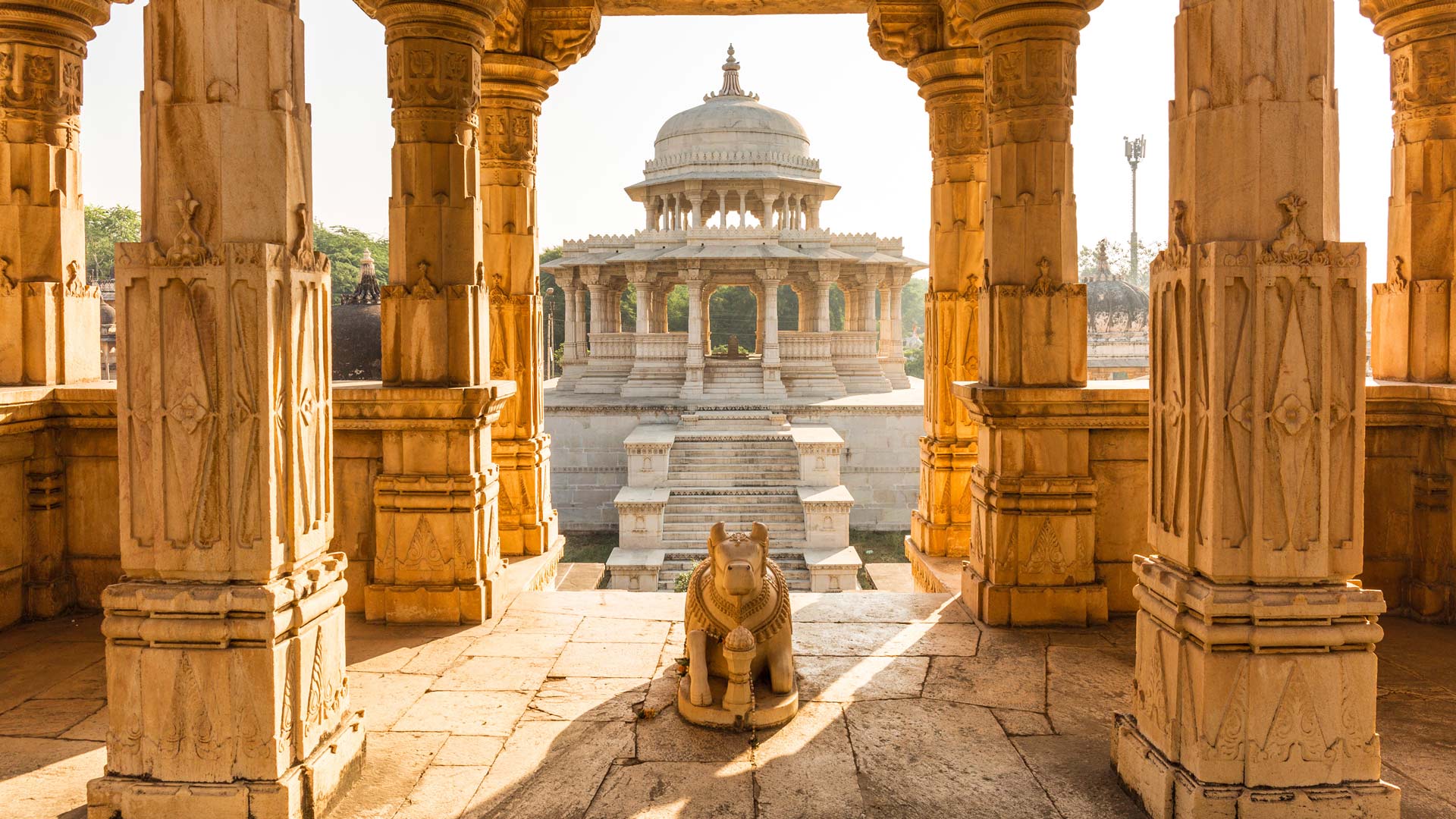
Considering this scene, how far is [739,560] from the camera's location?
4086 millimetres

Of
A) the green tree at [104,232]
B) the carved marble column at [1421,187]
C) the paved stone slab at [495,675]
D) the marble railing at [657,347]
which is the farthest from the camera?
the green tree at [104,232]

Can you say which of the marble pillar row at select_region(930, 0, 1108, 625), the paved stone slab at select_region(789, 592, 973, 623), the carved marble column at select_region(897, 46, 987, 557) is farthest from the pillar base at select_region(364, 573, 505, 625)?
the carved marble column at select_region(897, 46, 987, 557)

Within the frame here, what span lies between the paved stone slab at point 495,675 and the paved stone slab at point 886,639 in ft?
4.78

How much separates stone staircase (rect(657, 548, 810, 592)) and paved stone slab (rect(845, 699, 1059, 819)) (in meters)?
9.69

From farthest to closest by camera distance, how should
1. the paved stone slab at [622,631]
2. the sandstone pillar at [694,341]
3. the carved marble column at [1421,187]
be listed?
the sandstone pillar at [694,341]
the carved marble column at [1421,187]
the paved stone slab at [622,631]

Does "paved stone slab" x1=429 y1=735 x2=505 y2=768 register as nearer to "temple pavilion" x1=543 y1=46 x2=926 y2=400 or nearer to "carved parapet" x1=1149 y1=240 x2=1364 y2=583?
"carved parapet" x1=1149 y1=240 x2=1364 y2=583

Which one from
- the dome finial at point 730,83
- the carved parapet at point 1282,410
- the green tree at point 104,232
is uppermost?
the dome finial at point 730,83

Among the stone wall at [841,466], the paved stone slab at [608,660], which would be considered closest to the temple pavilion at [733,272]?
the stone wall at [841,466]

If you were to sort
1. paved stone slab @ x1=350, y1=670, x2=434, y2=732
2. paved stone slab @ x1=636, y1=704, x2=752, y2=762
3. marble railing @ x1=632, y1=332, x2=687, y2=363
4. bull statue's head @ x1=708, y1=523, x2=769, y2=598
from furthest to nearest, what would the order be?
marble railing @ x1=632, y1=332, x2=687, y2=363 → paved stone slab @ x1=350, y1=670, x2=434, y2=732 → bull statue's head @ x1=708, y1=523, x2=769, y2=598 → paved stone slab @ x1=636, y1=704, x2=752, y2=762

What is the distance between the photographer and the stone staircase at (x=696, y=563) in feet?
46.0

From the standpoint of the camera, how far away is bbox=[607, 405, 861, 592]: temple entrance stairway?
46.5ft

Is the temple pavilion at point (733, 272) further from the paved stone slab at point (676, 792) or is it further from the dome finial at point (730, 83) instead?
the paved stone slab at point (676, 792)

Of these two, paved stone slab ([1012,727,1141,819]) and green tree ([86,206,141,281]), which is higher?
green tree ([86,206,141,281])

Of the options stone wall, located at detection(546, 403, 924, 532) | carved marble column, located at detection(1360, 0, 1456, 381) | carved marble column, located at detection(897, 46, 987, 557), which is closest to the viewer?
carved marble column, located at detection(1360, 0, 1456, 381)
